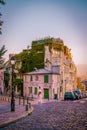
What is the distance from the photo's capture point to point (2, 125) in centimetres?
1302

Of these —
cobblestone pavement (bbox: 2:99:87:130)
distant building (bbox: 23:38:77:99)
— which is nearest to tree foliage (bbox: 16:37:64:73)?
distant building (bbox: 23:38:77:99)

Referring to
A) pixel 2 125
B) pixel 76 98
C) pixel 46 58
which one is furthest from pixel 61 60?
pixel 2 125

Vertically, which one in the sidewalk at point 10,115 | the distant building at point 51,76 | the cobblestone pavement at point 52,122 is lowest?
the cobblestone pavement at point 52,122

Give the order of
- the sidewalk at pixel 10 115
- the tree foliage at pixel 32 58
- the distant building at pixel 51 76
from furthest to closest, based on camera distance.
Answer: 1. the tree foliage at pixel 32 58
2. the distant building at pixel 51 76
3. the sidewalk at pixel 10 115

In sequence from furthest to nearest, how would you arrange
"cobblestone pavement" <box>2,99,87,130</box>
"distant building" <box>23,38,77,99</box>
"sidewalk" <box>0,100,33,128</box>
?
"distant building" <box>23,38,77,99</box>
"sidewalk" <box>0,100,33,128</box>
"cobblestone pavement" <box>2,99,87,130</box>

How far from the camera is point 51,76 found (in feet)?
159

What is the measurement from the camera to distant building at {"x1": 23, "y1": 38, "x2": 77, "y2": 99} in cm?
4878

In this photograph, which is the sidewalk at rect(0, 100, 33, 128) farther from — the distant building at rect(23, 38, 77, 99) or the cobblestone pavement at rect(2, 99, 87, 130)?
the distant building at rect(23, 38, 77, 99)

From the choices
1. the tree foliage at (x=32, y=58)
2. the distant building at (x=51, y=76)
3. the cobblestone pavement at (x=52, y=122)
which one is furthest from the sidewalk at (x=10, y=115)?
the tree foliage at (x=32, y=58)

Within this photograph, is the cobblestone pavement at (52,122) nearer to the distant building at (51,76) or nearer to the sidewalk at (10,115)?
the sidewalk at (10,115)

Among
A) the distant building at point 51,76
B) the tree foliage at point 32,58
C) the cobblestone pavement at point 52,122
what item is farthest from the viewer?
the tree foliage at point 32,58

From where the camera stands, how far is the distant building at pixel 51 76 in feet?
160

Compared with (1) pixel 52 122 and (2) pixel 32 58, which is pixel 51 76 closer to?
(2) pixel 32 58

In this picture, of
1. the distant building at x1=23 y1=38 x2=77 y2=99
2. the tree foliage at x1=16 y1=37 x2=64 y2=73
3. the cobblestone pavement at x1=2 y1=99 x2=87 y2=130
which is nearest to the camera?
the cobblestone pavement at x1=2 y1=99 x2=87 y2=130
